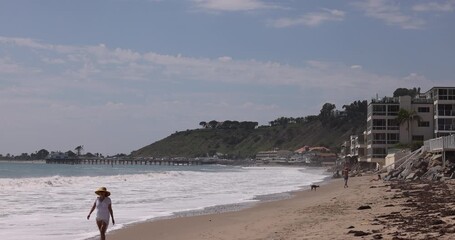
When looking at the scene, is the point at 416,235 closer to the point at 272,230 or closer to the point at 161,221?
the point at 272,230

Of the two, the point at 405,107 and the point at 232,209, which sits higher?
the point at 405,107

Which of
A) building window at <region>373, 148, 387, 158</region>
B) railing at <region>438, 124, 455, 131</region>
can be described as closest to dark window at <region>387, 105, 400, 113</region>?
building window at <region>373, 148, 387, 158</region>

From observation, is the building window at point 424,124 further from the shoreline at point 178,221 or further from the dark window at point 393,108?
the shoreline at point 178,221

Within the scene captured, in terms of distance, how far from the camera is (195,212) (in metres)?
26.2

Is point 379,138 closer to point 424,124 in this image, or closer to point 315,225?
point 424,124

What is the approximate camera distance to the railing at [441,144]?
44969 mm

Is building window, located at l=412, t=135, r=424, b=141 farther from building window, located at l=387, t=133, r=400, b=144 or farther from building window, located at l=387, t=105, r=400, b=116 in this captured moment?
building window, located at l=387, t=105, r=400, b=116

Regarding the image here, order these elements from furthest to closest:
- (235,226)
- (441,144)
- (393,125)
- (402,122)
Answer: (393,125), (402,122), (441,144), (235,226)

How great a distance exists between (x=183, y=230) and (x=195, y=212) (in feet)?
20.8

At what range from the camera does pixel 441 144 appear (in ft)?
156

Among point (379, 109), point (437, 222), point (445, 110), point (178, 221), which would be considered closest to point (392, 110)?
point (379, 109)

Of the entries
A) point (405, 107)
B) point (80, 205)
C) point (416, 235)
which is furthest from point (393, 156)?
point (416, 235)

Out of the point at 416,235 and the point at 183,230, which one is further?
the point at 183,230

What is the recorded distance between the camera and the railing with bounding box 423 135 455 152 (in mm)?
44969
